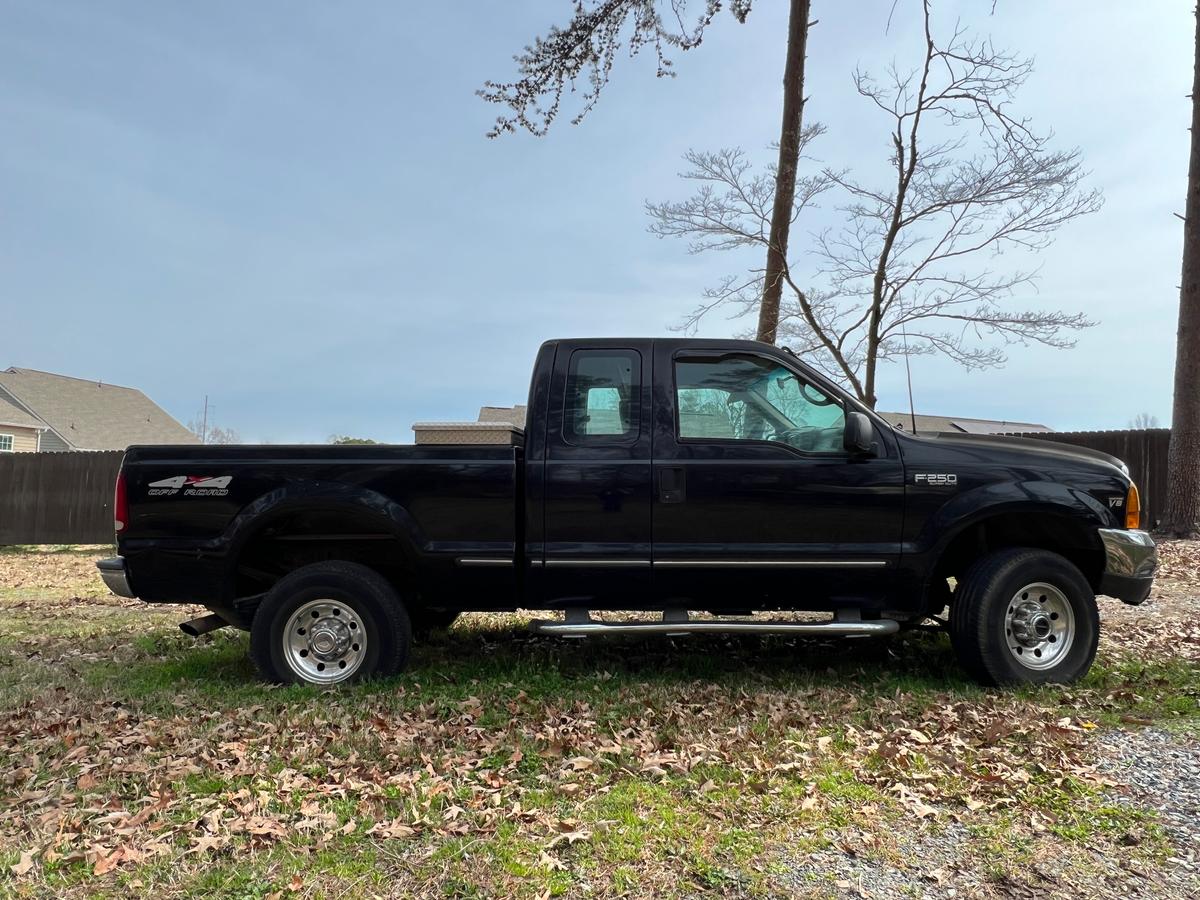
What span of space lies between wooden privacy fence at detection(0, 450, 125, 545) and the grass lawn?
14.2m

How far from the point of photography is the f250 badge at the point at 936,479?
5.34 metres

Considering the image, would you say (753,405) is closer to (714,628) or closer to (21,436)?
(714,628)

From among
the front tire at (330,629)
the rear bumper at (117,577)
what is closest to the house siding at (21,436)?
the rear bumper at (117,577)

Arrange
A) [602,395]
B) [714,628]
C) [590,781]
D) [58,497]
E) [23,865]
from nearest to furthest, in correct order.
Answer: [23,865] → [590,781] → [714,628] → [602,395] → [58,497]

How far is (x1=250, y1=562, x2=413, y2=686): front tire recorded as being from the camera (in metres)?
5.33

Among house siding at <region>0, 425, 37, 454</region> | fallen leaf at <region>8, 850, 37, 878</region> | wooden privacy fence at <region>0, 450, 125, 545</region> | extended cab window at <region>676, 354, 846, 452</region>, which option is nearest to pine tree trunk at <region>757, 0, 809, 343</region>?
extended cab window at <region>676, 354, 846, 452</region>

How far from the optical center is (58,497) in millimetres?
19078

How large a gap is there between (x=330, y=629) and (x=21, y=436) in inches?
1279

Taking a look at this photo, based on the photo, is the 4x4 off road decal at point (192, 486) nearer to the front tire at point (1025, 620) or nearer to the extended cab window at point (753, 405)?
the extended cab window at point (753, 405)

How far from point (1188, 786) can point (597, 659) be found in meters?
3.68

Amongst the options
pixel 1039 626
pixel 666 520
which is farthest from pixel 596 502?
pixel 1039 626

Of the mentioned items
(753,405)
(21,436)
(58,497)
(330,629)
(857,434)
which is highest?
(753,405)

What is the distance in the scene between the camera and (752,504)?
532 centimetres

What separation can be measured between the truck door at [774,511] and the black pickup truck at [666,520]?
12 millimetres
